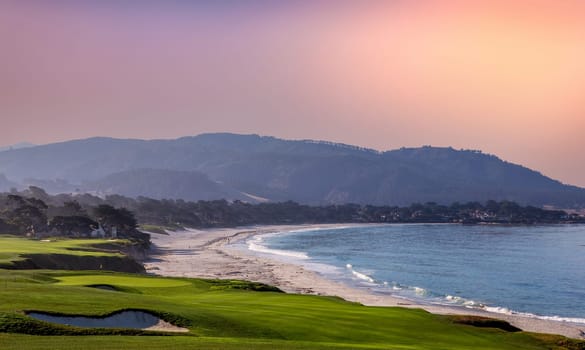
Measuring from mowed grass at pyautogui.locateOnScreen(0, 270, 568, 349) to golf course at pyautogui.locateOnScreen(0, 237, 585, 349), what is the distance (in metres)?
0.03

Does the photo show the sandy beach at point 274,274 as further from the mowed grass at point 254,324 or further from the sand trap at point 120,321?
the sand trap at point 120,321

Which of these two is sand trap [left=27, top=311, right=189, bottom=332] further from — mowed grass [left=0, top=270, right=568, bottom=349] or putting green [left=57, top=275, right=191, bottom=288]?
putting green [left=57, top=275, right=191, bottom=288]

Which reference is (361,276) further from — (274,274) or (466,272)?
(466,272)

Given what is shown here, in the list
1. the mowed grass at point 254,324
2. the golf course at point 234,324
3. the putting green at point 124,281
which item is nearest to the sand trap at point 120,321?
the golf course at point 234,324

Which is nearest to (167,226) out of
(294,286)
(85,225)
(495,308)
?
(85,225)

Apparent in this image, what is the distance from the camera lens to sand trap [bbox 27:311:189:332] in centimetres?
2419

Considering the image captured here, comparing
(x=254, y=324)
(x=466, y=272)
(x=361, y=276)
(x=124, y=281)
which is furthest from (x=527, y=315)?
(x=466, y=272)

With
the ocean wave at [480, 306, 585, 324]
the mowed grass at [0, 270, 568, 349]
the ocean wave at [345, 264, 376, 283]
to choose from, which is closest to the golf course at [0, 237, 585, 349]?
the mowed grass at [0, 270, 568, 349]

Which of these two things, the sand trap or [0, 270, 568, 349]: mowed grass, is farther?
the sand trap

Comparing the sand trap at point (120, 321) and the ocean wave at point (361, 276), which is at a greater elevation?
the sand trap at point (120, 321)

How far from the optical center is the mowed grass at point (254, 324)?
21.5 m

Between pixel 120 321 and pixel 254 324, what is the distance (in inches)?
203

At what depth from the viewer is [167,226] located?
192 meters

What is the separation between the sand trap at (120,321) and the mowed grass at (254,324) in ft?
1.47
